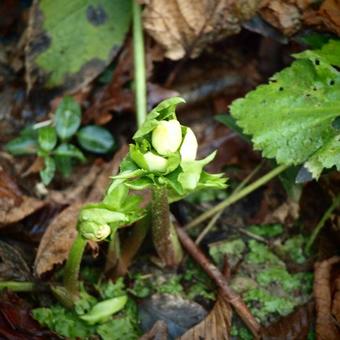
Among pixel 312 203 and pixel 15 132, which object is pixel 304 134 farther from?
pixel 15 132

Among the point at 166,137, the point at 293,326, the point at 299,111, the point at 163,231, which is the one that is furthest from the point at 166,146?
the point at 293,326

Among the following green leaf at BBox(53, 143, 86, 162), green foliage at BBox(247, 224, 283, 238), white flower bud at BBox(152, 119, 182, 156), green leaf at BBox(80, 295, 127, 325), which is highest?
white flower bud at BBox(152, 119, 182, 156)

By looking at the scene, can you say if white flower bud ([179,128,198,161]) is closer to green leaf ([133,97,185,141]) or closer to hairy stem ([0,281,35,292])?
green leaf ([133,97,185,141])

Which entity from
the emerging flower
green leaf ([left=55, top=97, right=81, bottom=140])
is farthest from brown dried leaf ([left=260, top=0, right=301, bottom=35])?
the emerging flower

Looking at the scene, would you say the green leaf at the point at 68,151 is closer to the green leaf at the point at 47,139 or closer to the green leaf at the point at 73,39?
the green leaf at the point at 47,139

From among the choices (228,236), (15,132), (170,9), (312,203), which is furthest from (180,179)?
(15,132)

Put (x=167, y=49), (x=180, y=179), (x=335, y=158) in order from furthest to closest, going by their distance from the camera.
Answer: (x=167, y=49) → (x=335, y=158) → (x=180, y=179)

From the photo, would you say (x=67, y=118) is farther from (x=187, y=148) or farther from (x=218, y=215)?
(x=187, y=148)
